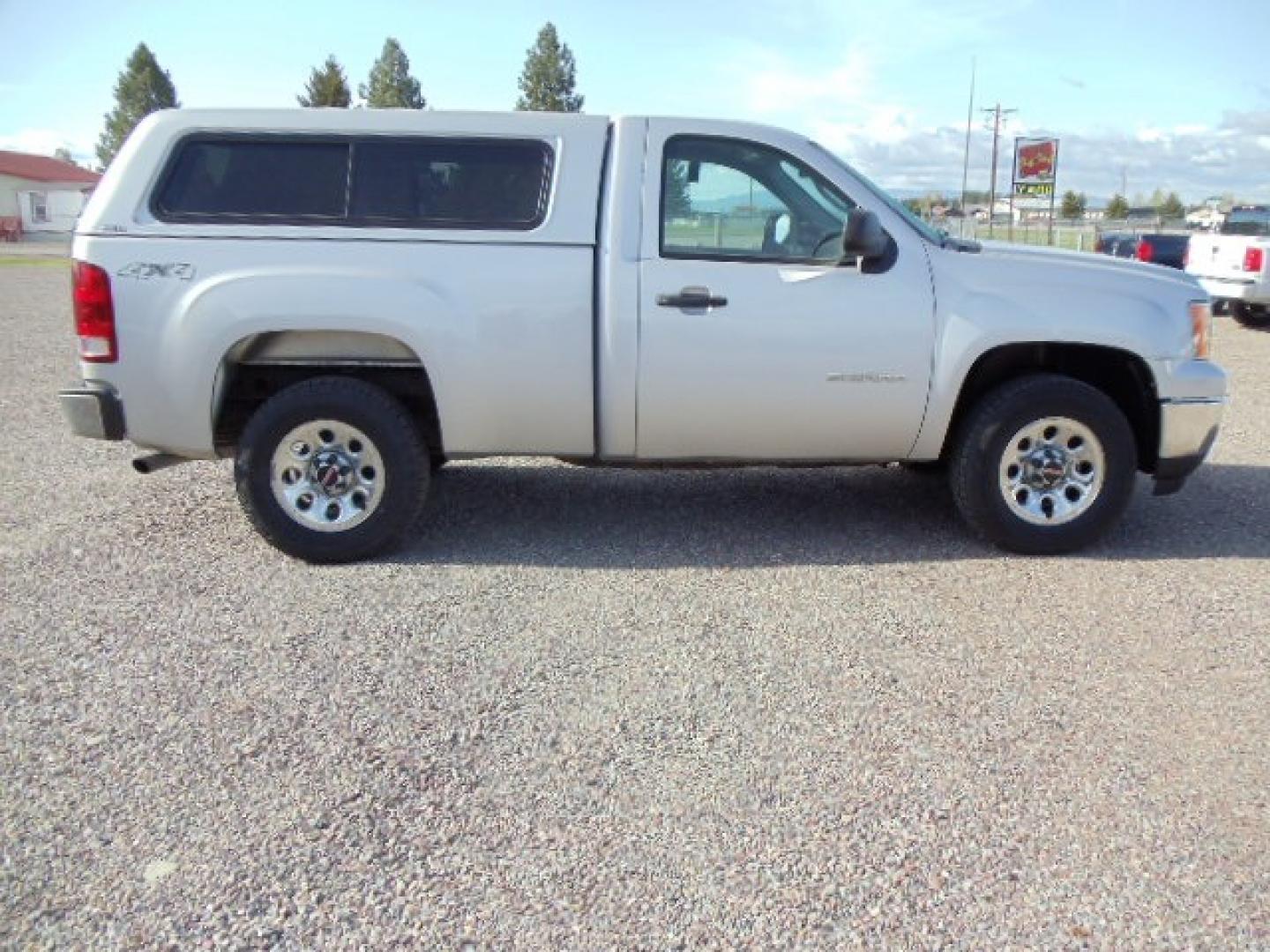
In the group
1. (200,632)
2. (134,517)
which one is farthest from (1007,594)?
(134,517)

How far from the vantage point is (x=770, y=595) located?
4660 mm

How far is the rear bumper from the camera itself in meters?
15.1

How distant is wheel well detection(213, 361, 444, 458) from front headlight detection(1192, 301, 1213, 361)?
3646 millimetres

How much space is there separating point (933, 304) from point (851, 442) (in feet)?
2.43

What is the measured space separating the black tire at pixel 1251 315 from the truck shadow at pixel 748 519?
10.8m

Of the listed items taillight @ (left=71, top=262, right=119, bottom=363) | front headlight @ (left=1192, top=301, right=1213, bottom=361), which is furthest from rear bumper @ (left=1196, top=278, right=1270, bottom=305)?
taillight @ (left=71, top=262, right=119, bottom=363)

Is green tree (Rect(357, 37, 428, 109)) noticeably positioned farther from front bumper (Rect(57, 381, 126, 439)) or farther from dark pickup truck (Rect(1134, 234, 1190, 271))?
front bumper (Rect(57, 381, 126, 439))

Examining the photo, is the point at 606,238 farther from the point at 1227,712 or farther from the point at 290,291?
the point at 1227,712

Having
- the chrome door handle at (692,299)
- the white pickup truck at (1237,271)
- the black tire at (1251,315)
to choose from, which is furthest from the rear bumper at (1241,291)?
the chrome door handle at (692,299)

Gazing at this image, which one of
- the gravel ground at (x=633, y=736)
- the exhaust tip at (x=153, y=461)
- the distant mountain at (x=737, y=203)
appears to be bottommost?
the gravel ground at (x=633, y=736)

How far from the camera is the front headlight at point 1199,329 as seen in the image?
515cm

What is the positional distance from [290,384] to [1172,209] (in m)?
80.0

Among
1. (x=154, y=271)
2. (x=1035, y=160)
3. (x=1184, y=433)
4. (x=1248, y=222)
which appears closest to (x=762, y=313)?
(x=1184, y=433)

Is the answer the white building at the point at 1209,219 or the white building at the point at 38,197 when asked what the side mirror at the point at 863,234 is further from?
the white building at the point at 38,197
